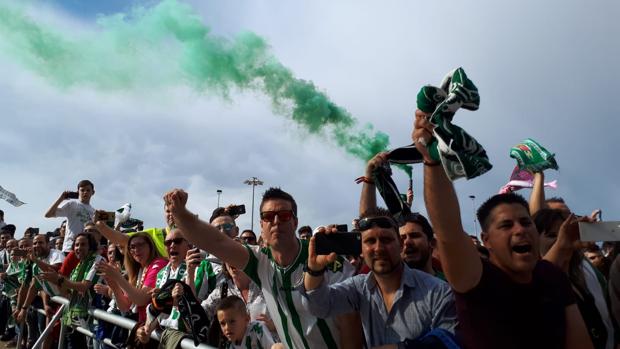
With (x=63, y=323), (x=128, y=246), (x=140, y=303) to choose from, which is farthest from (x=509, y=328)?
(x=63, y=323)

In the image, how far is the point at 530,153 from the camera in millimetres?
4883

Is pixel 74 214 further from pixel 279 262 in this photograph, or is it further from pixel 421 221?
pixel 421 221

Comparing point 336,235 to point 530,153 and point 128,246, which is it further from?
point 128,246

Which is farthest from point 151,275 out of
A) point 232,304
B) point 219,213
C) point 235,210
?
point 232,304

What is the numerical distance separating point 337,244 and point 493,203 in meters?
0.83

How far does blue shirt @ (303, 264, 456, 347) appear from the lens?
2508 millimetres

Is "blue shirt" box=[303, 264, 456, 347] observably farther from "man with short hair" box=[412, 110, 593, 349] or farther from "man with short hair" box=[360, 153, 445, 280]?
"man with short hair" box=[360, 153, 445, 280]

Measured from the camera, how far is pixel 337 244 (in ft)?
8.36

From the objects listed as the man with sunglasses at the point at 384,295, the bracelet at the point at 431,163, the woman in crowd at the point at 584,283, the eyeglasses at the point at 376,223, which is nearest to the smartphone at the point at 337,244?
the man with sunglasses at the point at 384,295

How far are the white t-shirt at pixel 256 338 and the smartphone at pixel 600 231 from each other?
7.92 feet

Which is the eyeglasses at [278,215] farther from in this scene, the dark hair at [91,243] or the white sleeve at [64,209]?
the white sleeve at [64,209]

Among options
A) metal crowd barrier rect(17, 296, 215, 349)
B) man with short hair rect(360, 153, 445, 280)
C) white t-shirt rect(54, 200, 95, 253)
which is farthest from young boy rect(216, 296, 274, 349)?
white t-shirt rect(54, 200, 95, 253)

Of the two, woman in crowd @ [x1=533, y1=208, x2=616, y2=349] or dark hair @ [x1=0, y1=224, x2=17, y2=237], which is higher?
dark hair @ [x1=0, y1=224, x2=17, y2=237]

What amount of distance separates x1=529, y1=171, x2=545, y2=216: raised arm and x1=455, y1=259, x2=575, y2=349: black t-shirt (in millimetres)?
2410
